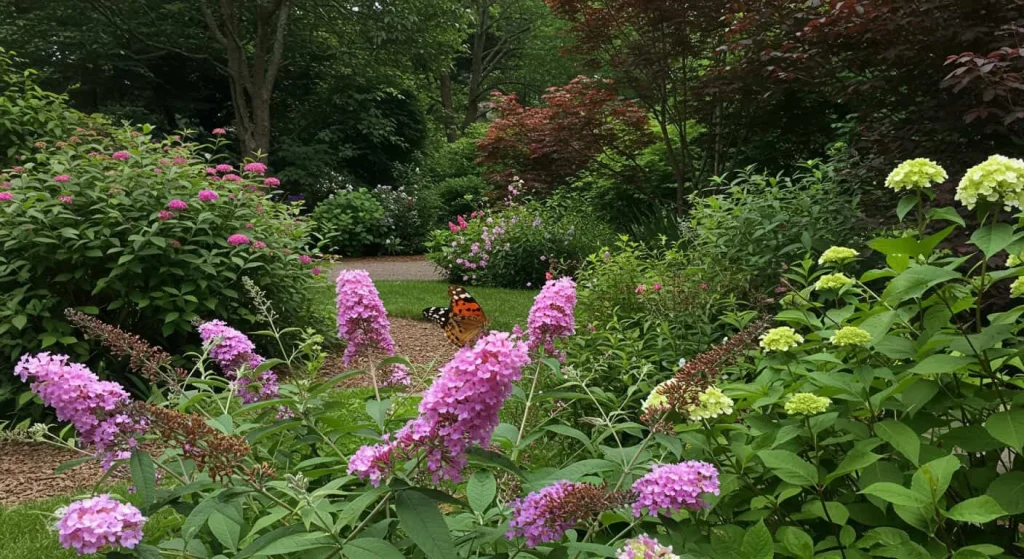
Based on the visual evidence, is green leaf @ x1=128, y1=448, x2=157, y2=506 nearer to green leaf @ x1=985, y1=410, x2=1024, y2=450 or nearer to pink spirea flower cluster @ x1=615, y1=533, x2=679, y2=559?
pink spirea flower cluster @ x1=615, y1=533, x2=679, y2=559

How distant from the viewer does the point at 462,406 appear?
3.62ft

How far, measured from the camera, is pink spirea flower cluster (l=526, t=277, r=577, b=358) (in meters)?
1.67

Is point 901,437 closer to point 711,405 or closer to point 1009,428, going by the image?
point 1009,428

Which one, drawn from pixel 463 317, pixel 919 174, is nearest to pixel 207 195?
pixel 463 317

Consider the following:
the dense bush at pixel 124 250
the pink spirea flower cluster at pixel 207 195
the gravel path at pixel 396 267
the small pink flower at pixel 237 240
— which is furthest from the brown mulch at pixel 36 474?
the gravel path at pixel 396 267

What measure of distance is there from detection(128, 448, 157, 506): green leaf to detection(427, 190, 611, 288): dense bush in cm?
787

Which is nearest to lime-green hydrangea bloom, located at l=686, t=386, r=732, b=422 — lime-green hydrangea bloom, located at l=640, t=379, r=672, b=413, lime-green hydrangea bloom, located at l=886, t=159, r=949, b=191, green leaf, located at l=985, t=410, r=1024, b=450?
lime-green hydrangea bloom, located at l=640, t=379, r=672, b=413

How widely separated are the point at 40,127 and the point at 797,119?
8.81 meters

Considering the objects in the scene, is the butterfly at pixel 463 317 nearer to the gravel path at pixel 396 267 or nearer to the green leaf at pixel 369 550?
the green leaf at pixel 369 550

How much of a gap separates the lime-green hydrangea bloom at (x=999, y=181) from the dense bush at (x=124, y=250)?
14.2 ft

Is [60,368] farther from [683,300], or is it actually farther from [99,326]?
[683,300]

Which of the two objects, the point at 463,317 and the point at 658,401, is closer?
the point at 658,401

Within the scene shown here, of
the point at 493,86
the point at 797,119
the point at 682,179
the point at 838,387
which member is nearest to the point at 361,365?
the point at 838,387

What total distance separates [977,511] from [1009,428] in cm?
19
